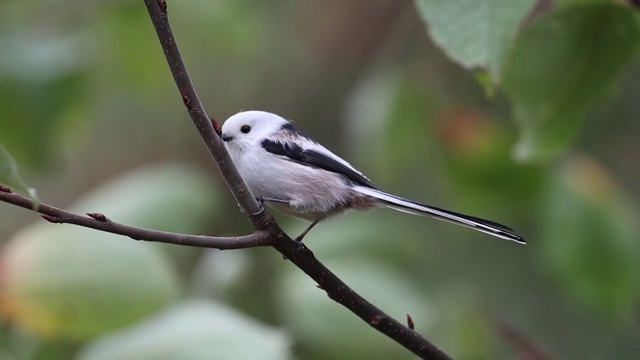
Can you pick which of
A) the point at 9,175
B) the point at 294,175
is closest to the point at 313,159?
the point at 294,175

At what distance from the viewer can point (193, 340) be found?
1.48 metres

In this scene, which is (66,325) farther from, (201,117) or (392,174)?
(392,174)

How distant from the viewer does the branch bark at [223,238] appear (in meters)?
0.94

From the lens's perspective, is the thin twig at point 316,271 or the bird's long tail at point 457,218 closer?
the thin twig at point 316,271

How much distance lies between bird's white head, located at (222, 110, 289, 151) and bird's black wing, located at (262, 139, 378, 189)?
0.07ft

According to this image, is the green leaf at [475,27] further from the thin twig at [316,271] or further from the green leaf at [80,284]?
the green leaf at [80,284]

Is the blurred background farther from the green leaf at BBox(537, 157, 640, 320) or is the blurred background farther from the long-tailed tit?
the long-tailed tit

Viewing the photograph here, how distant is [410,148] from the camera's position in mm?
2260

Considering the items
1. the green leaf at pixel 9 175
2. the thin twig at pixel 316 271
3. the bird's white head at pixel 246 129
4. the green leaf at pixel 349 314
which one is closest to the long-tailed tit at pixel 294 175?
the bird's white head at pixel 246 129

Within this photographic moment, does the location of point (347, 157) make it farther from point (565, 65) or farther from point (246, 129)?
point (565, 65)

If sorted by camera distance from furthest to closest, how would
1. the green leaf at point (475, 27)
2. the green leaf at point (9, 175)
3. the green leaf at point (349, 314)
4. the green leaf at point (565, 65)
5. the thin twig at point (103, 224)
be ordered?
the green leaf at point (349, 314) → the green leaf at point (565, 65) → the green leaf at point (475, 27) → the thin twig at point (103, 224) → the green leaf at point (9, 175)

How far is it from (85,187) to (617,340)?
1.87m

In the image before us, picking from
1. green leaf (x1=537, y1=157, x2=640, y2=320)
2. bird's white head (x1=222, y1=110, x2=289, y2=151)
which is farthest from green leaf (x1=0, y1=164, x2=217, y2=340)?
green leaf (x1=537, y1=157, x2=640, y2=320)

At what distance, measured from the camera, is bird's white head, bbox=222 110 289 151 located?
1.41m
